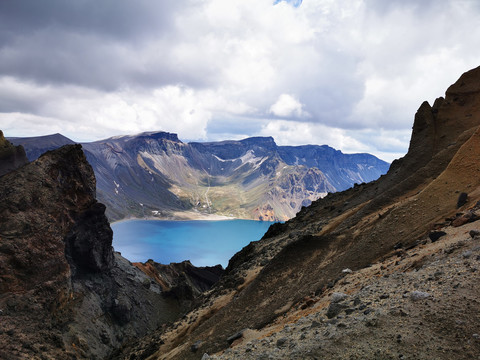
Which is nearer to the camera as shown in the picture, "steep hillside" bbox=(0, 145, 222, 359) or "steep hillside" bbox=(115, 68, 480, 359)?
"steep hillside" bbox=(115, 68, 480, 359)

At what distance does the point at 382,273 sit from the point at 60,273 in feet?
124

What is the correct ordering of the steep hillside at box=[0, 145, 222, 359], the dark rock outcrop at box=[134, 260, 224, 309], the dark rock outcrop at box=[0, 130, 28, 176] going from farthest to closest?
the dark rock outcrop at box=[134, 260, 224, 309], the dark rock outcrop at box=[0, 130, 28, 176], the steep hillside at box=[0, 145, 222, 359]

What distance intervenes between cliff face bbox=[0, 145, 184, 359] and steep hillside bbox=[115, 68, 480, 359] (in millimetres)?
15161

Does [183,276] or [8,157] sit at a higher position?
[8,157]

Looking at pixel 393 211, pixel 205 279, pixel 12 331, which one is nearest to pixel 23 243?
pixel 12 331

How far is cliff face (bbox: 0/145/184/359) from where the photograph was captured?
29.0 metres

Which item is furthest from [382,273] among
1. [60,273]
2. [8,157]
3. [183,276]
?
[183,276]

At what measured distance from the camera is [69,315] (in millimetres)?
36781

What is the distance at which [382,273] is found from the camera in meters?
11.7

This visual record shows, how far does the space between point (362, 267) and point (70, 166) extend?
4197cm

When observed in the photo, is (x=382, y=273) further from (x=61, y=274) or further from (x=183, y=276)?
(x=183, y=276)

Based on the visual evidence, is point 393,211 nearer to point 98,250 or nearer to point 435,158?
point 435,158

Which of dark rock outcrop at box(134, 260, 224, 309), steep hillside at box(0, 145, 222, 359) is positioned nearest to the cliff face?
steep hillside at box(0, 145, 222, 359)

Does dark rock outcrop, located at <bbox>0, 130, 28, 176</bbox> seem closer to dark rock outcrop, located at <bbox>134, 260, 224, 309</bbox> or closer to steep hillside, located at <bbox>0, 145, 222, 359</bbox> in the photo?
steep hillside, located at <bbox>0, 145, 222, 359</bbox>
